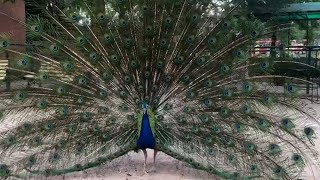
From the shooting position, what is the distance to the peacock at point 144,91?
5484 millimetres

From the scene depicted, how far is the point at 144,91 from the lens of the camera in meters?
5.83

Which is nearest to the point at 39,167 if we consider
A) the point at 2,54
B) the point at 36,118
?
the point at 36,118

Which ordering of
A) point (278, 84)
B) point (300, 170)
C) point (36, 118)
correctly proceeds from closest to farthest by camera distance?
point (300, 170)
point (36, 118)
point (278, 84)

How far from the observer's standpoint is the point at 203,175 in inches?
227

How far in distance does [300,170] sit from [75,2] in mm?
3341

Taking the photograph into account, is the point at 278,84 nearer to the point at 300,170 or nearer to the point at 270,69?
the point at 270,69

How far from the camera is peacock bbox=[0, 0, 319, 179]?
18.0ft

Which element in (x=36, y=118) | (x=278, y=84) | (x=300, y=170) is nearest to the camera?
(x=300, y=170)

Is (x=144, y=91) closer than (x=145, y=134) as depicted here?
No

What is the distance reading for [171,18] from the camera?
5.86 m

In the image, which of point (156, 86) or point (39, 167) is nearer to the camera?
point (39, 167)

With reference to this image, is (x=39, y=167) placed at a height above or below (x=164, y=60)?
below

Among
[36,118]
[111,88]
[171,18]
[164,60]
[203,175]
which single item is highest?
[171,18]

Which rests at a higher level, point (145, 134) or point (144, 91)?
point (144, 91)
